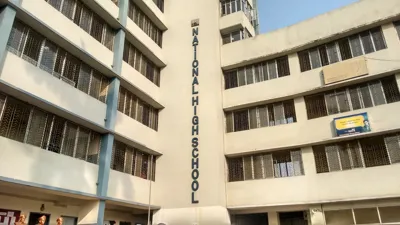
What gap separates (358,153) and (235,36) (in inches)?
379

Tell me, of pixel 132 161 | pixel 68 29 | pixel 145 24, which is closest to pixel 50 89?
pixel 68 29

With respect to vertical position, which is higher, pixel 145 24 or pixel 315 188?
pixel 145 24

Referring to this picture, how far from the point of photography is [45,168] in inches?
448

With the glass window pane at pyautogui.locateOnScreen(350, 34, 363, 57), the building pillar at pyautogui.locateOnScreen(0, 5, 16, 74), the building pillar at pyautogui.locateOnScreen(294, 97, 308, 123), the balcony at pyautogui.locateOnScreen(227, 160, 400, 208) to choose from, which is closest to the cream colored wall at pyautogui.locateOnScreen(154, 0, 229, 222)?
the balcony at pyautogui.locateOnScreen(227, 160, 400, 208)

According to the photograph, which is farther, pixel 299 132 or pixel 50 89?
pixel 299 132

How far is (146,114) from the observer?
18078 millimetres

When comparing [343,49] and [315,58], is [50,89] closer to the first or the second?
[315,58]

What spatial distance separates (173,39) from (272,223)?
12.2 m

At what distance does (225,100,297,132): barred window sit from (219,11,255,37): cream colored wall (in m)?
5.21

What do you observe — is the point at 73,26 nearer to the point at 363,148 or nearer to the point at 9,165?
the point at 9,165

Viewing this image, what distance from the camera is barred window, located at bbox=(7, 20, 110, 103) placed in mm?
11539

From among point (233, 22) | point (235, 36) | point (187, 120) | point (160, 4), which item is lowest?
point (187, 120)

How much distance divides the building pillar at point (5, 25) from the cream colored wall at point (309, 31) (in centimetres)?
1098

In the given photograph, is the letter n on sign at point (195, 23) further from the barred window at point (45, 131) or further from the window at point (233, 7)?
the barred window at point (45, 131)
